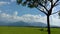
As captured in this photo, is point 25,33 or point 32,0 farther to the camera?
point 25,33

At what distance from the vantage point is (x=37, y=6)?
30.2 metres

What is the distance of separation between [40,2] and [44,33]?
185 inches

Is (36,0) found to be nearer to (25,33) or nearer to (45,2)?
(45,2)

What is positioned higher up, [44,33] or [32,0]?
[32,0]

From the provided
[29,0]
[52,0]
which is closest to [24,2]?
[29,0]

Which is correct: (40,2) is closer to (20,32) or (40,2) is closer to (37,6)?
(37,6)

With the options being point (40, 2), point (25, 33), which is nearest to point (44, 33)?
point (25, 33)

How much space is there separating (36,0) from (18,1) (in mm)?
2092

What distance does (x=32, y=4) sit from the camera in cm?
3009

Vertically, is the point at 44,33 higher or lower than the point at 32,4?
lower

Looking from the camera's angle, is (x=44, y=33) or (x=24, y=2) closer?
(x=24, y=2)

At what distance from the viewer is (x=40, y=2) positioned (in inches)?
1190

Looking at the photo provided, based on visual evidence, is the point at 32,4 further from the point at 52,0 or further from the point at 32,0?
the point at 52,0

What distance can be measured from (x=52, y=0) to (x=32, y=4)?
227 cm
